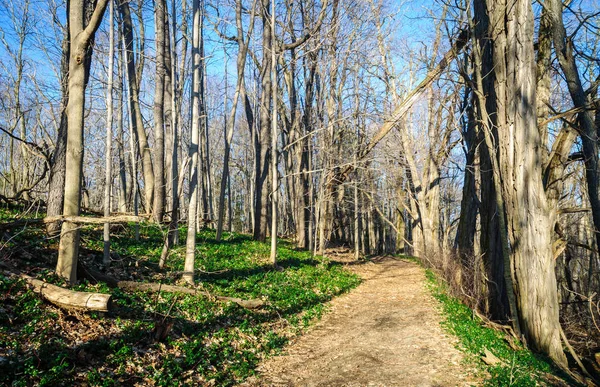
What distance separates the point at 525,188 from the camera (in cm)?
802

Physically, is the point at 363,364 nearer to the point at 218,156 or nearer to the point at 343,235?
the point at 343,235

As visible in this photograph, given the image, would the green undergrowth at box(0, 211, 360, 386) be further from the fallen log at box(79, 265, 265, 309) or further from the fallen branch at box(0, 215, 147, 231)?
the fallen branch at box(0, 215, 147, 231)

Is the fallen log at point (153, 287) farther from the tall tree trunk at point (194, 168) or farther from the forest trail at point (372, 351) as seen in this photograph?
the forest trail at point (372, 351)

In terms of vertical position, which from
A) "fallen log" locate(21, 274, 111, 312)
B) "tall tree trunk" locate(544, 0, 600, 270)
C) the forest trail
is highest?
"tall tree trunk" locate(544, 0, 600, 270)

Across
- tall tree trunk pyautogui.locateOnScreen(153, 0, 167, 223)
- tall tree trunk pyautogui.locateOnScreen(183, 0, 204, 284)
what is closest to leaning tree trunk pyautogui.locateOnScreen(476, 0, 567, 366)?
Result: tall tree trunk pyautogui.locateOnScreen(183, 0, 204, 284)

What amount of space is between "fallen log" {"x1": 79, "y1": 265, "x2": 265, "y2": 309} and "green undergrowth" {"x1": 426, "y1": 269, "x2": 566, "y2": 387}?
399 centimetres

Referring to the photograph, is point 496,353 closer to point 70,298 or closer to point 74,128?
point 70,298

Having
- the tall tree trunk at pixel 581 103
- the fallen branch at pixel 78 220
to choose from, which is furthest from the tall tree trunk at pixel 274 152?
the tall tree trunk at pixel 581 103

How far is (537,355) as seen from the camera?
298 inches

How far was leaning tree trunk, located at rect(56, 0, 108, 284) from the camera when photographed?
5.96 meters

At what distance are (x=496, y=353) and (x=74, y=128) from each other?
777 centimetres

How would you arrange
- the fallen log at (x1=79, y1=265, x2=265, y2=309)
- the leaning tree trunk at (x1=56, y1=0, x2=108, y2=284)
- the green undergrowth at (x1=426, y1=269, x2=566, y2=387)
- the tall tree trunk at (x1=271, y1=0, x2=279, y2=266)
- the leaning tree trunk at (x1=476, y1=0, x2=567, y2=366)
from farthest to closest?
the tall tree trunk at (x1=271, y1=0, x2=279, y2=266)
the leaning tree trunk at (x1=476, y1=0, x2=567, y2=366)
the fallen log at (x1=79, y1=265, x2=265, y2=309)
the leaning tree trunk at (x1=56, y1=0, x2=108, y2=284)
the green undergrowth at (x1=426, y1=269, x2=566, y2=387)

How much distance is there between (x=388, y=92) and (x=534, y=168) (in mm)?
13039

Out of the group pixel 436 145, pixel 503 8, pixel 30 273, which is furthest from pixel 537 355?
pixel 436 145
